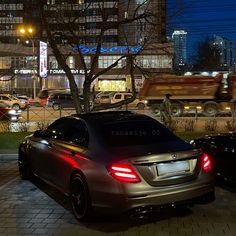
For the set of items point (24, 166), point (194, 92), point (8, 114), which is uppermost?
point (194, 92)

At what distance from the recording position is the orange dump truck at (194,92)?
31.0 metres

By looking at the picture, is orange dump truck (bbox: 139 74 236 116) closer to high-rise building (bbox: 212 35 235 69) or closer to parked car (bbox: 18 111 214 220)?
parked car (bbox: 18 111 214 220)

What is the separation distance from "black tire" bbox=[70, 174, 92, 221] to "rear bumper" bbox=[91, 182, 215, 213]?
301mm

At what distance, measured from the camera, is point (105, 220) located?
6414 mm

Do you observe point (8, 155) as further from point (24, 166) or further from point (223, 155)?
point (223, 155)

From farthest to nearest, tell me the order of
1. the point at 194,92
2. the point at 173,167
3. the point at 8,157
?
the point at 194,92 < the point at 8,157 < the point at 173,167

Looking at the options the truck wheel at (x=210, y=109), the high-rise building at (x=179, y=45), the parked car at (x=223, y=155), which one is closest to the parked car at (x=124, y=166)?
the parked car at (x=223, y=155)

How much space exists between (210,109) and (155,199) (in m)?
25.6

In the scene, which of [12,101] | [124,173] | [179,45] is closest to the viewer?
[124,173]

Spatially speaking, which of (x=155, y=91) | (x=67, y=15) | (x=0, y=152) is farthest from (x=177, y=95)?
(x=0, y=152)

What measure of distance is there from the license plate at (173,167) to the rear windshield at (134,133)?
0.57 meters

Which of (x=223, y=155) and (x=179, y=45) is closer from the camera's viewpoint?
(x=223, y=155)

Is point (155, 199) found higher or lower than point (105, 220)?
higher

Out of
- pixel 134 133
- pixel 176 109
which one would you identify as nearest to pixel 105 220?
pixel 134 133
